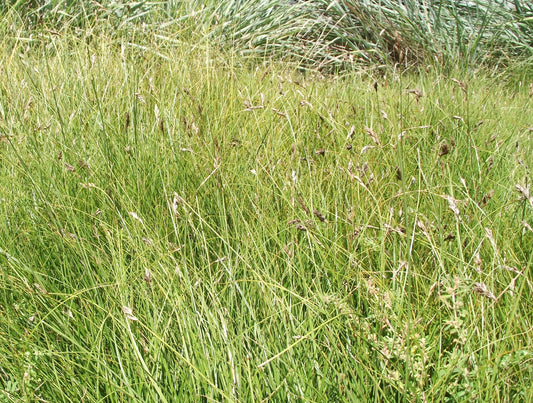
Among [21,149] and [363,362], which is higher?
[21,149]

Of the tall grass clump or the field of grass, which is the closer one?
the field of grass

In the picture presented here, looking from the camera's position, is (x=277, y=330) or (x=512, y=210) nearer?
(x=277, y=330)

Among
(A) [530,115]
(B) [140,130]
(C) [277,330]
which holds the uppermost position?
(B) [140,130]

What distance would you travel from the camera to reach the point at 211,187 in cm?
154

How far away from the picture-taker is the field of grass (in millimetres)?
976

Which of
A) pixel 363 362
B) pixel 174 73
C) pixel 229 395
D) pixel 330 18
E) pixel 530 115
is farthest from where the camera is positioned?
pixel 330 18

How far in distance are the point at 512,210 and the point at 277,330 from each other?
0.80 m

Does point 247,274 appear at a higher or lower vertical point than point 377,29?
higher

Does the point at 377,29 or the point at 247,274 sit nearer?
the point at 247,274

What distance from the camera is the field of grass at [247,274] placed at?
3.20 feet

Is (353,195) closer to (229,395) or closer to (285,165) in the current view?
(285,165)

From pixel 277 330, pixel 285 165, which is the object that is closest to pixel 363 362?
pixel 277 330

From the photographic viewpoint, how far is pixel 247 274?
1288mm

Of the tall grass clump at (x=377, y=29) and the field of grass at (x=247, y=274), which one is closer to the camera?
the field of grass at (x=247, y=274)
